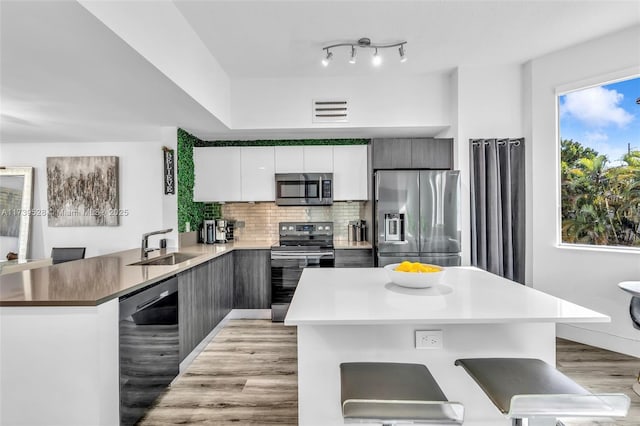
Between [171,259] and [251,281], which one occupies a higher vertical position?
A: [171,259]

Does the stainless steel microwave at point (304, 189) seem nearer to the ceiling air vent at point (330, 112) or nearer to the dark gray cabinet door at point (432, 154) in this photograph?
the ceiling air vent at point (330, 112)

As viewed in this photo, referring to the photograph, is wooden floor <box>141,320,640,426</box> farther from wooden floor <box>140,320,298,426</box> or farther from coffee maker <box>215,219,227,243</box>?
coffee maker <box>215,219,227,243</box>

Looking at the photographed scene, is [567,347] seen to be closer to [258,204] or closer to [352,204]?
[352,204]

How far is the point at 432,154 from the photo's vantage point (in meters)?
3.82

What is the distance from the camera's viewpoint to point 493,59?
3443 mm

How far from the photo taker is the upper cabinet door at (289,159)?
4.20 meters

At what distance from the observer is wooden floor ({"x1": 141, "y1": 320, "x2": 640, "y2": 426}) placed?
2.10 meters

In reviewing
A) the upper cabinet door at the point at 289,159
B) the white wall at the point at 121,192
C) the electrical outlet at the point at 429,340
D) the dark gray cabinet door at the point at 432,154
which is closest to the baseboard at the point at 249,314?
the white wall at the point at 121,192

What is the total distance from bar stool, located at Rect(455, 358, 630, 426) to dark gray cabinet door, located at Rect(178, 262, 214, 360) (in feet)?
6.71

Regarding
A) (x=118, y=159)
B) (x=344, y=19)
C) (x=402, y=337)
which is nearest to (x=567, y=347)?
(x=402, y=337)

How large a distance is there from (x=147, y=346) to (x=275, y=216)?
8.86 ft

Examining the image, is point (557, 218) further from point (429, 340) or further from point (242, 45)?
point (242, 45)

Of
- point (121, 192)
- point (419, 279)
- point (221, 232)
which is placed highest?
point (121, 192)

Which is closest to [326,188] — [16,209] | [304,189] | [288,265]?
[304,189]
